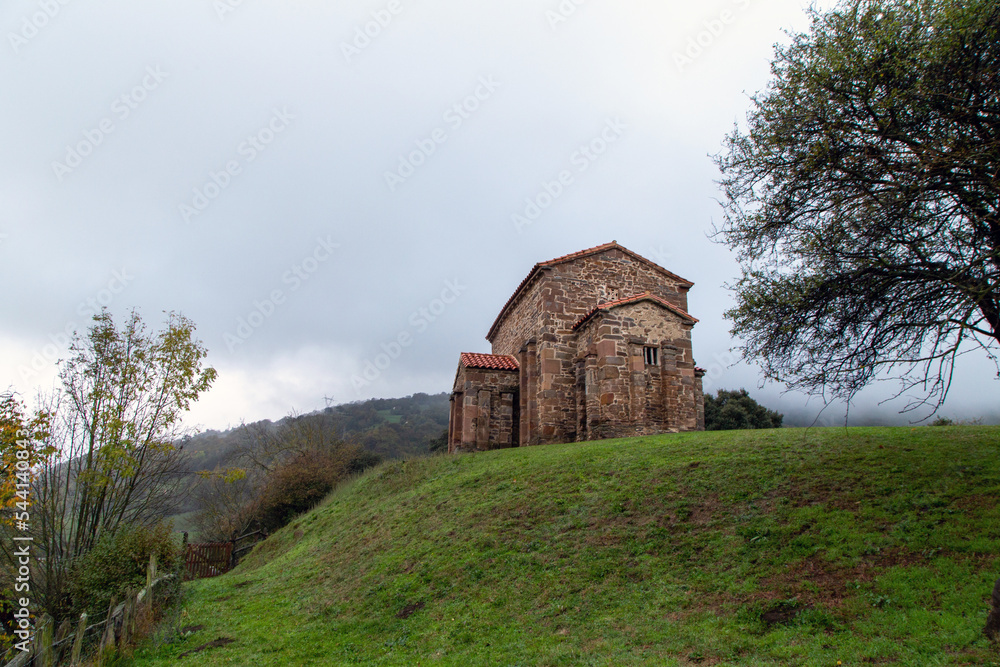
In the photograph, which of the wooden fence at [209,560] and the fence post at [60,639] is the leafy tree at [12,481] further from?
the wooden fence at [209,560]

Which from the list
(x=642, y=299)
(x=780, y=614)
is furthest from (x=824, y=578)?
(x=642, y=299)

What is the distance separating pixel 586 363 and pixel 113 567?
49.5 ft

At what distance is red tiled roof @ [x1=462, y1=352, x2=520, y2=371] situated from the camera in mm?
24844

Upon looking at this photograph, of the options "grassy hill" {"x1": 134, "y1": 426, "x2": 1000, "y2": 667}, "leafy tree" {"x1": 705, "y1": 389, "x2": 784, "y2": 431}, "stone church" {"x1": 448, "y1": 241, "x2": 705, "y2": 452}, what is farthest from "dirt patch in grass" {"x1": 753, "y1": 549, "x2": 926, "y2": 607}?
"leafy tree" {"x1": 705, "y1": 389, "x2": 784, "y2": 431}

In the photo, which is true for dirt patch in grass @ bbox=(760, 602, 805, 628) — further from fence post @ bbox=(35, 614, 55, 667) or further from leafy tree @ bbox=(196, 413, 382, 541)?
leafy tree @ bbox=(196, 413, 382, 541)

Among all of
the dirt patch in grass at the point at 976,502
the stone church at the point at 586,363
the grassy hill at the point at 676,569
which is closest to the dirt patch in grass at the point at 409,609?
the grassy hill at the point at 676,569

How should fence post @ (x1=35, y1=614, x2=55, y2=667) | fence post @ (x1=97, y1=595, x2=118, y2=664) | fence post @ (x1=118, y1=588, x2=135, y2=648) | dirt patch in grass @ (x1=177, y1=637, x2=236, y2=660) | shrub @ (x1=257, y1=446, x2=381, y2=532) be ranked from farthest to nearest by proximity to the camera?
1. shrub @ (x1=257, y1=446, x2=381, y2=532)
2. dirt patch in grass @ (x1=177, y1=637, x2=236, y2=660)
3. fence post @ (x1=118, y1=588, x2=135, y2=648)
4. fence post @ (x1=97, y1=595, x2=118, y2=664)
5. fence post @ (x1=35, y1=614, x2=55, y2=667)

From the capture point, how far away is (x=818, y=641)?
628 centimetres

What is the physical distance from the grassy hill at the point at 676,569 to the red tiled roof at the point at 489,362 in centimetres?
1000

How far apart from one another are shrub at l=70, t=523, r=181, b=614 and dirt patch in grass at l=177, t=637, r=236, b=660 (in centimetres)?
183

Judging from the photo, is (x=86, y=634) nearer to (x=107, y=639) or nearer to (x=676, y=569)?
(x=107, y=639)

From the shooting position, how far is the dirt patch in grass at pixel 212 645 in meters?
9.69

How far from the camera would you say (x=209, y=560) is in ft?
76.3

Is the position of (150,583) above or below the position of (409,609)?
above
